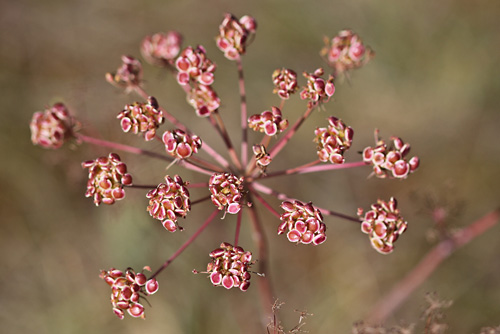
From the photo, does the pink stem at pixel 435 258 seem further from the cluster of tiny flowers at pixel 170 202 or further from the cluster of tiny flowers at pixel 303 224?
the cluster of tiny flowers at pixel 170 202

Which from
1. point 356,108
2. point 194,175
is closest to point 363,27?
point 356,108

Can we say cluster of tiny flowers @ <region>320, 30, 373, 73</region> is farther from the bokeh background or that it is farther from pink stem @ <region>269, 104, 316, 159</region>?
the bokeh background

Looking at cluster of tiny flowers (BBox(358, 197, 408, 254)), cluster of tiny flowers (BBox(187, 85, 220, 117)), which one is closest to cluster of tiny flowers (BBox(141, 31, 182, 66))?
cluster of tiny flowers (BBox(187, 85, 220, 117))

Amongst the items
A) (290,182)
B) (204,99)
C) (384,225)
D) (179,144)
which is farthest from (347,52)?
(290,182)

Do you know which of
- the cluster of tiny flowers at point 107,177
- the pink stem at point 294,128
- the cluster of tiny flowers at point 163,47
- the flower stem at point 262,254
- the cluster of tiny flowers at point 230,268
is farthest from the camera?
the cluster of tiny flowers at point 163,47

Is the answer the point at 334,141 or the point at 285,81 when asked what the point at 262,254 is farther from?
the point at 285,81

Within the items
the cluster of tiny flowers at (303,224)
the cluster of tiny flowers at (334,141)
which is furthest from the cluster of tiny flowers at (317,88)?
the cluster of tiny flowers at (303,224)
